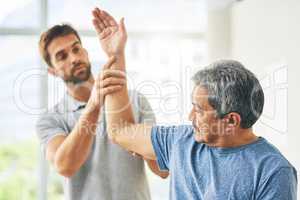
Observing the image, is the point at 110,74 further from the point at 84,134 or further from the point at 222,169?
the point at 222,169

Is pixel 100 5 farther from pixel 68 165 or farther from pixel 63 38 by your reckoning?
pixel 68 165

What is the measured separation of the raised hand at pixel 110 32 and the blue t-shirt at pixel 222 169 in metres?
0.35

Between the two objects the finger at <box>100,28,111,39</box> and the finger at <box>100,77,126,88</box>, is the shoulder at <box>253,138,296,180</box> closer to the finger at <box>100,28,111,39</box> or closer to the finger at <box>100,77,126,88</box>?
the finger at <box>100,77,126,88</box>

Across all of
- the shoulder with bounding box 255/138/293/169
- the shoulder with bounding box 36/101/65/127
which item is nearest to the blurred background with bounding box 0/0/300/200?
the shoulder with bounding box 36/101/65/127

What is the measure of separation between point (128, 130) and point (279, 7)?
1.05 metres

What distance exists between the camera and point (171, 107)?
2.49 meters

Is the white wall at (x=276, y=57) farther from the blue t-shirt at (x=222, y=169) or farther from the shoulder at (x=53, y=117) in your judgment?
the shoulder at (x=53, y=117)

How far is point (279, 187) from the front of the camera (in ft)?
3.75

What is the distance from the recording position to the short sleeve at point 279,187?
1.14 m

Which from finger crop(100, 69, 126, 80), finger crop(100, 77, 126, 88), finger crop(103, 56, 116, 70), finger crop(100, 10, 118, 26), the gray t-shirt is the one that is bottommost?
the gray t-shirt

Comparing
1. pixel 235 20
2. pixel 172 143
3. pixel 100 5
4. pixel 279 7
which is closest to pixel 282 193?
pixel 172 143

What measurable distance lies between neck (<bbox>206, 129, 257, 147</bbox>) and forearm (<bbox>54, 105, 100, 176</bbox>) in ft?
1.87

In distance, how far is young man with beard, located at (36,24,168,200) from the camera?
65.8 inches

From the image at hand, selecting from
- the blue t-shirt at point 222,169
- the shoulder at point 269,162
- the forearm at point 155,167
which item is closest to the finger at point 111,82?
the blue t-shirt at point 222,169
